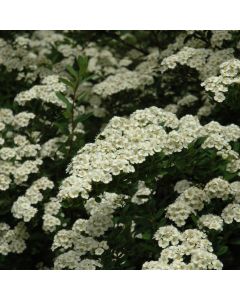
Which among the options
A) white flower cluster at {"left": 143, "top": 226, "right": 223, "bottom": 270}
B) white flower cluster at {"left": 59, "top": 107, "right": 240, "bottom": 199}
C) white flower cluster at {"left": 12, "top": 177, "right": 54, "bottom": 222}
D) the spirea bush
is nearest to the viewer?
white flower cluster at {"left": 143, "top": 226, "right": 223, "bottom": 270}

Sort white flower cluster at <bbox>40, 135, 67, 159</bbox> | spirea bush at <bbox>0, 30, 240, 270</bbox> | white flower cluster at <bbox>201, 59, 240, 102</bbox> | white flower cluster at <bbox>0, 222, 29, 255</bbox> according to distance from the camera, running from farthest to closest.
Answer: white flower cluster at <bbox>40, 135, 67, 159</bbox>
white flower cluster at <bbox>0, 222, 29, 255</bbox>
white flower cluster at <bbox>201, 59, 240, 102</bbox>
spirea bush at <bbox>0, 30, 240, 270</bbox>

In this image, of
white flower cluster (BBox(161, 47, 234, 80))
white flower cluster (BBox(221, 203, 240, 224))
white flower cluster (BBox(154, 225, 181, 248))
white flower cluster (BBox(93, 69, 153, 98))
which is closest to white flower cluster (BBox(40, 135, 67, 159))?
white flower cluster (BBox(93, 69, 153, 98))

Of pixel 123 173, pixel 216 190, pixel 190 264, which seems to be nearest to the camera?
pixel 190 264

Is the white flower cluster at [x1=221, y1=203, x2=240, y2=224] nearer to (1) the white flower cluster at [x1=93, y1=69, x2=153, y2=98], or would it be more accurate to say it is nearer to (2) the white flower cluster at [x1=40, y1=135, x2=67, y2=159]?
(2) the white flower cluster at [x1=40, y1=135, x2=67, y2=159]

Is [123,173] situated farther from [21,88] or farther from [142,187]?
[21,88]

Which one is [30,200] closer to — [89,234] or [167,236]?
[89,234]

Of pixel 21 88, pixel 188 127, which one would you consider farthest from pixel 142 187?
pixel 21 88
